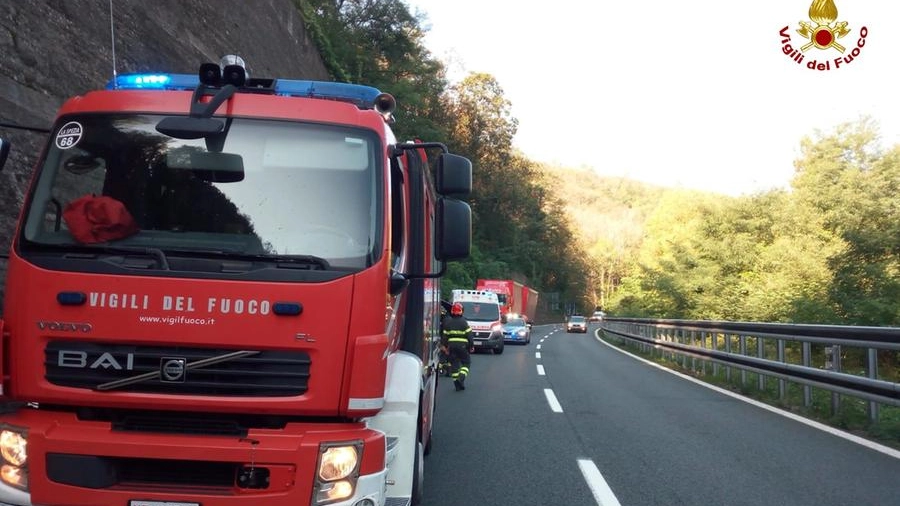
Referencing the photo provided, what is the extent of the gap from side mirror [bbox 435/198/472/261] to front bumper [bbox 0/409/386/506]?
1.27 m

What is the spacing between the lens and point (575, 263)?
3812 inches

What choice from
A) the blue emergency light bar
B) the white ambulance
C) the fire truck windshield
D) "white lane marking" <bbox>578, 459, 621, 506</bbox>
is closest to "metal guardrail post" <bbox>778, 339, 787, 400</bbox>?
"white lane marking" <bbox>578, 459, 621, 506</bbox>

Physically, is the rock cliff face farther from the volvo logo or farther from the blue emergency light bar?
the volvo logo

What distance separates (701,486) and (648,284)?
31571 millimetres

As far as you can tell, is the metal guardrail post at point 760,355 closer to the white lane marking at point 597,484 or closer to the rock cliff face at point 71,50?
the white lane marking at point 597,484

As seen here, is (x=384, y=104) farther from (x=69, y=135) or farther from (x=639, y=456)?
(x=639, y=456)

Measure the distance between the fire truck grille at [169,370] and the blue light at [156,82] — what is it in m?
1.79

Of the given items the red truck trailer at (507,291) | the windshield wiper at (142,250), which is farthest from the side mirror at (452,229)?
the red truck trailer at (507,291)

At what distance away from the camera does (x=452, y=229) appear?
14.1 ft

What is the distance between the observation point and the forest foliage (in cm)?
1981

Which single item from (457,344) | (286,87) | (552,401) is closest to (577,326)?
(457,344)

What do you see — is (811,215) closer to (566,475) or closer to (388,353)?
(566,475)

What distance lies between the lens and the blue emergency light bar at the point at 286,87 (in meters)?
4.57

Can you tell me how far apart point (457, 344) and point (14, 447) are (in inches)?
371
